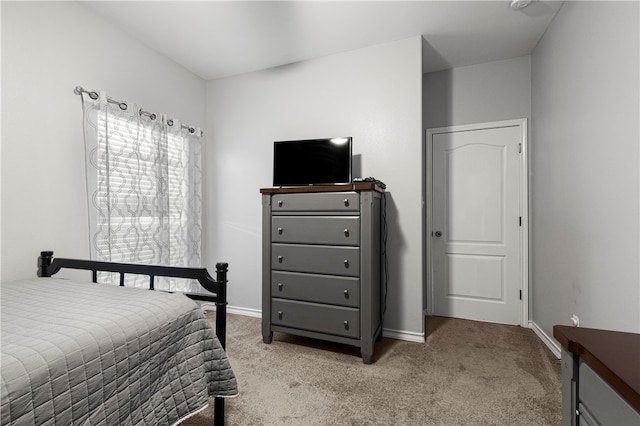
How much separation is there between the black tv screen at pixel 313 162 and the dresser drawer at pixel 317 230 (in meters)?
0.39

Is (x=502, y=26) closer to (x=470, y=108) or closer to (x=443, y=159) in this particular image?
(x=470, y=108)

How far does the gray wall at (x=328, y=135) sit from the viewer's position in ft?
8.62

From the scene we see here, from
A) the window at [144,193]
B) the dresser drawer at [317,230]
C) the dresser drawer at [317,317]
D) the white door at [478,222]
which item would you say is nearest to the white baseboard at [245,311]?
the window at [144,193]

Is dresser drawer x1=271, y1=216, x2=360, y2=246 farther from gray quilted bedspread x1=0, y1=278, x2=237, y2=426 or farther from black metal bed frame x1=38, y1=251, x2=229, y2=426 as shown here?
gray quilted bedspread x1=0, y1=278, x2=237, y2=426

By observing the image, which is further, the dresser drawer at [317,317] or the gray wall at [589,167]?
the dresser drawer at [317,317]

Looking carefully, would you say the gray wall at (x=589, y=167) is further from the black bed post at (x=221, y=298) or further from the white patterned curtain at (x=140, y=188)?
the white patterned curtain at (x=140, y=188)

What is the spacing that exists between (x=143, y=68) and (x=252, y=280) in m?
2.30

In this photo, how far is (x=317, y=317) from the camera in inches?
91.6

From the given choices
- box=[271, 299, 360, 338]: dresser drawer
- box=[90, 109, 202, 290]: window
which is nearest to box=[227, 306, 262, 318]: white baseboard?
box=[90, 109, 202, 290]: window

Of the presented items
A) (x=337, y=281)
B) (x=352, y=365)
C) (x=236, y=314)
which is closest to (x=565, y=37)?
(x=337, y=281)

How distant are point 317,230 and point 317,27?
1.70 m

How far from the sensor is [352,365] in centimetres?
214

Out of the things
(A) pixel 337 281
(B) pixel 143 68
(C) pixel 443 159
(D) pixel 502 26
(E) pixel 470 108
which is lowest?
(A) pixel 337 281

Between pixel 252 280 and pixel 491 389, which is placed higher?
pixel 252 280
